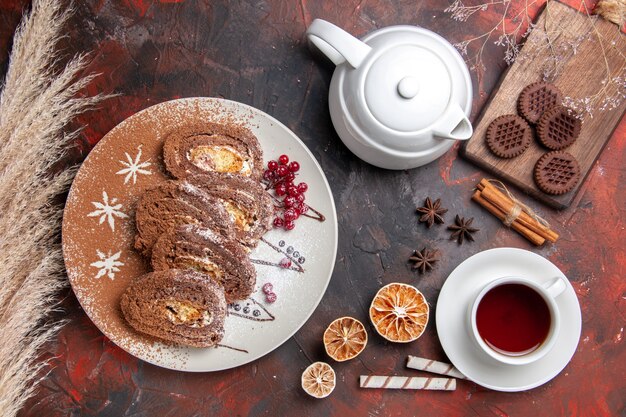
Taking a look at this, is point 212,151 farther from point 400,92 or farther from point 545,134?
point 545,134

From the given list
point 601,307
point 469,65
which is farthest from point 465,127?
point 601,307

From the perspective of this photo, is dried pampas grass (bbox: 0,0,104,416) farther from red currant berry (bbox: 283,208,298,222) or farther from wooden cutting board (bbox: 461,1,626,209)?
wooden cutting board (bbox: 461,1,626,209)

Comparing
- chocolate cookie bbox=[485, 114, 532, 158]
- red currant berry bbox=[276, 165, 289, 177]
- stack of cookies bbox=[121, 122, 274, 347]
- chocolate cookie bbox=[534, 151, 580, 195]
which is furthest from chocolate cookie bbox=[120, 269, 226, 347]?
chocolate cookie bbox=[534, 151, 580, 195]

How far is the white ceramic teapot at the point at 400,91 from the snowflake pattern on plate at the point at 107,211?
846mm

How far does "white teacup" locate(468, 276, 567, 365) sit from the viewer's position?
6.63 feet

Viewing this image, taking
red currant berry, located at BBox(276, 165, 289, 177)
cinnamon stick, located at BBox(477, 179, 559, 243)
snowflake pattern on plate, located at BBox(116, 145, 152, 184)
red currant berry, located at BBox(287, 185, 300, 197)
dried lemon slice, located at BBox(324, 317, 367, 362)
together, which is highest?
cinnamon stick, located at BBox(477, 179, 559, 243)

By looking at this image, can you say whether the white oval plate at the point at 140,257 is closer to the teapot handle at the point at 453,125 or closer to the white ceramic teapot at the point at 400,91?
the white ceramic teapot at the point at 400,91

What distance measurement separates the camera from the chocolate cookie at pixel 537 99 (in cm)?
218

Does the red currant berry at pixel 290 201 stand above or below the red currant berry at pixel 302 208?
above

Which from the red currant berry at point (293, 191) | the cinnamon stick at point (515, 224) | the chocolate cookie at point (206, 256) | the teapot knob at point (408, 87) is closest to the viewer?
the teapot knob at point (408, 87)

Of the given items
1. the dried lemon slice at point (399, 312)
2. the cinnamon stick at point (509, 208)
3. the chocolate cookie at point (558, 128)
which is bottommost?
the dried lemon slice at point (399, 312)

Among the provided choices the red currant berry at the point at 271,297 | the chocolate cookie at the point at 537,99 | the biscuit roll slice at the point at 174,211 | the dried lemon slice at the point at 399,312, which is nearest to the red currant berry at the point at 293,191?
the biscuit roll slice at the point at 174,211

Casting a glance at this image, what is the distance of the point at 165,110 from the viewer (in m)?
2.12

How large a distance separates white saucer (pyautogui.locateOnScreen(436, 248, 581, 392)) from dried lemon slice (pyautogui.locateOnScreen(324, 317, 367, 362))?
0.28m
